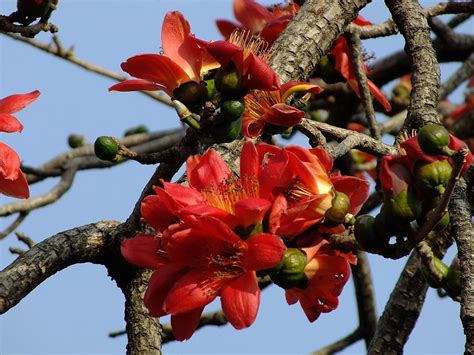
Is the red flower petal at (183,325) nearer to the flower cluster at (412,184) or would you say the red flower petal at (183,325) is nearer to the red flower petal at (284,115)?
the flower cluster at (412,184)

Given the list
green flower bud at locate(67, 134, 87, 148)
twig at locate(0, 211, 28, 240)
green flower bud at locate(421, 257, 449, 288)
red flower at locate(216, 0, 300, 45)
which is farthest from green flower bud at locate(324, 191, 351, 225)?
green flower bud at locate(67, 134, 87, 148)

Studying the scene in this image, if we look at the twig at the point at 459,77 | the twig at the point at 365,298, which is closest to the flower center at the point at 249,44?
the twig at the point at 365,298

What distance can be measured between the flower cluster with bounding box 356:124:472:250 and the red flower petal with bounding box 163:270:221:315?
0.98 ft

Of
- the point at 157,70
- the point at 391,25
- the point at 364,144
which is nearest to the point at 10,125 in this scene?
the point at 157,70

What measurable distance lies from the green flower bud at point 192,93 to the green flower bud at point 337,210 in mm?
420

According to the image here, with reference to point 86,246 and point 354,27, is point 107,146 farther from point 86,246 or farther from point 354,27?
point 354,27

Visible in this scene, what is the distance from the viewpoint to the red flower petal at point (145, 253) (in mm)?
1889

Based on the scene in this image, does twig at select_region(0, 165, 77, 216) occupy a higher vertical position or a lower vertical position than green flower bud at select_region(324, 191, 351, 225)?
higher

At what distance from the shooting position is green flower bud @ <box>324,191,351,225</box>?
1.89 m

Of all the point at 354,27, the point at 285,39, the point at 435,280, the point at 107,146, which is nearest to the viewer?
the point at 107,146

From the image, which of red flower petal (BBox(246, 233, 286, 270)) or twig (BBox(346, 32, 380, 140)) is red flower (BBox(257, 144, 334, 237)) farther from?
twig (BBox(346, 32, 380, 140))

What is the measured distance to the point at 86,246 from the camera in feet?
7.54

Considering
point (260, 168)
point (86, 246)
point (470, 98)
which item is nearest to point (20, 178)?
point (86, 246)

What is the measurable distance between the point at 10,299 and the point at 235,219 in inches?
19.6
